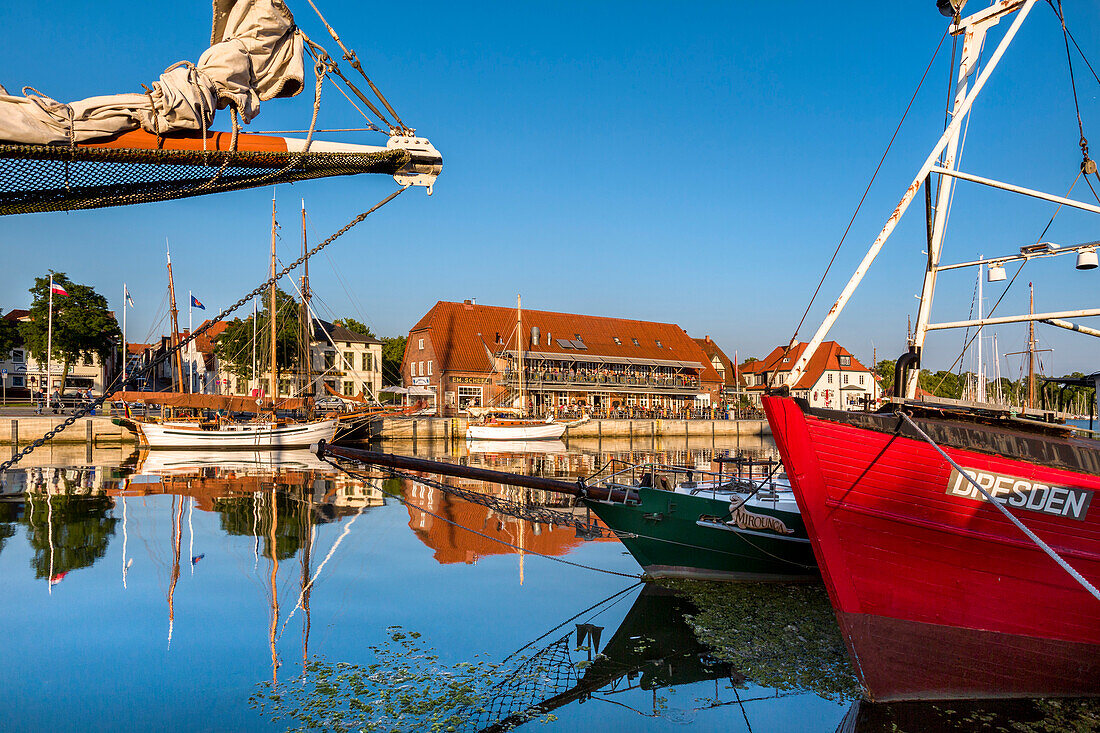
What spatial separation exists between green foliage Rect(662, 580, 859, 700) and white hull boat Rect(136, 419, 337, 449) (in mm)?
30150

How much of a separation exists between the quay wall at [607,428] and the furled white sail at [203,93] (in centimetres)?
3865

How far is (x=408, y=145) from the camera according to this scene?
3.77m

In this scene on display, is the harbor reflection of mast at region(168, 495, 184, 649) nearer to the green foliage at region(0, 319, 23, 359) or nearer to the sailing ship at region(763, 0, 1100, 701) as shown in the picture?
the sailing ship at region(763, 0, 1100, 701)

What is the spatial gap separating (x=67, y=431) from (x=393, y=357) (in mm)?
40946

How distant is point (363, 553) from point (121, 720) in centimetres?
706

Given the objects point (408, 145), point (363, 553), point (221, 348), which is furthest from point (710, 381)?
point (408, 145)

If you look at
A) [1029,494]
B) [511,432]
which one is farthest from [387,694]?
[511,432]

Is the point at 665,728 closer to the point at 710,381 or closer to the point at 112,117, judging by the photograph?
the point at 112,117

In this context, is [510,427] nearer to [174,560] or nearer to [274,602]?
[174,560]

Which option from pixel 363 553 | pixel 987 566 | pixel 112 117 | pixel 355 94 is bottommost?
pixel 363 553

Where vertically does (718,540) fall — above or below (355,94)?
below

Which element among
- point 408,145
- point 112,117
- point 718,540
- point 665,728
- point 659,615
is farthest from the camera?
point 718,540

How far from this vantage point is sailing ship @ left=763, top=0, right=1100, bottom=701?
6820 mm

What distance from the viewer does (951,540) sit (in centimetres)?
697
